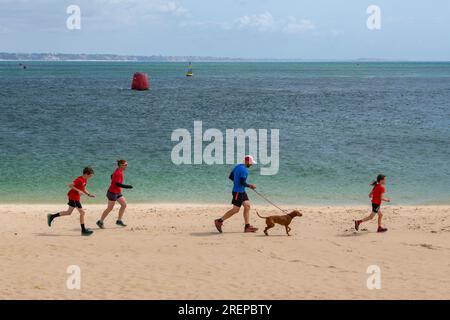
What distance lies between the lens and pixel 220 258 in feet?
36.8

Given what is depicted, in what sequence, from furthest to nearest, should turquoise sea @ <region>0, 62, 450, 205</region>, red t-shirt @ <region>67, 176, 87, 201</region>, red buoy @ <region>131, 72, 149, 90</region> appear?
1. red buoy @ <region>131, 72, 149, 90</region>
2. turquoise sea @ <region>0, 62, 450, 205</region>
3. red t-shirt @ <region>67, 176, 87, 201</region>

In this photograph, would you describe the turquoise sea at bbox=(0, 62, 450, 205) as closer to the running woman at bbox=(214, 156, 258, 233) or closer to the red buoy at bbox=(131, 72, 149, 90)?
the running woman at bbox=(214, 156, 258, 233)

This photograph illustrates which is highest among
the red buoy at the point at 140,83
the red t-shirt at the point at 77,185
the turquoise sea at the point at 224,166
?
the red buoy at the point at 140,83

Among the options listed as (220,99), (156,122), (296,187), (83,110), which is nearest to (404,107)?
(220,99)

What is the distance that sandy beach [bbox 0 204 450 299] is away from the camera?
9.30 metres

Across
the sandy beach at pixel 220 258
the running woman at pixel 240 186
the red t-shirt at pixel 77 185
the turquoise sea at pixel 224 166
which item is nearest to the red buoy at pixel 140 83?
the turquoise sea at pixel 224 166

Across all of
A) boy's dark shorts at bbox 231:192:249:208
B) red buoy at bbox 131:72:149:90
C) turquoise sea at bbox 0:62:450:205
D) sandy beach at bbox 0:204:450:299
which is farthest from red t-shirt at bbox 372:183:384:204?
red buoy at bbox 131:72:149:90

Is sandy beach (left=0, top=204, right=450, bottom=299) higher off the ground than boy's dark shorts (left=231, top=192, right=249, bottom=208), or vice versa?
boy's dark shorts (left=231, top=192, right=249, bottom=208)

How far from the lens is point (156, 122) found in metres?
44.3

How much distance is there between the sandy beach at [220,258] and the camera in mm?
9297

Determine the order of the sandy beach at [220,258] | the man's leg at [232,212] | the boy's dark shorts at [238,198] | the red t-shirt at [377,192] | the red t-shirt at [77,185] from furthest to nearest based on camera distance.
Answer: the red t-shirt at [377,192], the man's leg at [232,212], the boy's dark shorts at [238,198], the red t-shirt at [77,185], the sandy beach at [220,258]

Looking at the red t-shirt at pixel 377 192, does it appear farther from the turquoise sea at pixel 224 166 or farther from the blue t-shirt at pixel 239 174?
the turquoise sea at pixel 224 166

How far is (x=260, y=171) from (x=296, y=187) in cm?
313
